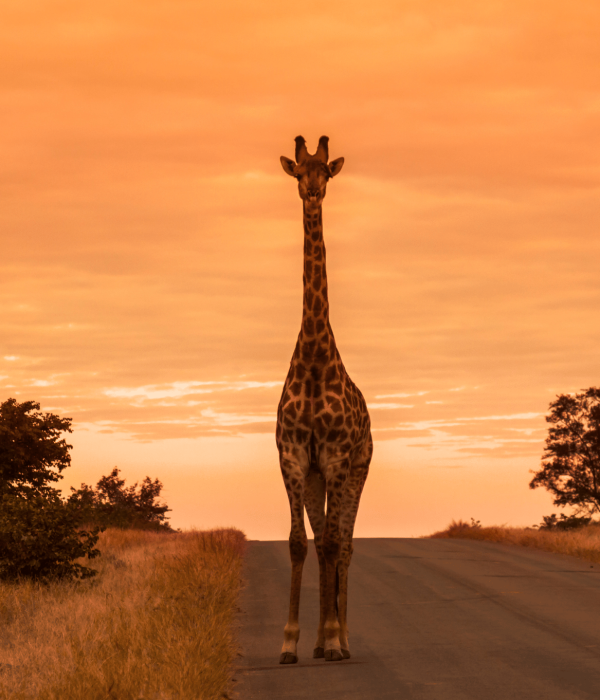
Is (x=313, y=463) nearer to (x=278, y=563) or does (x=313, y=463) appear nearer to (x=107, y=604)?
(x=107, y=604)

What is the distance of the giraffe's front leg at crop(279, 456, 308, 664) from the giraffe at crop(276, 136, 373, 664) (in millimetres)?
12

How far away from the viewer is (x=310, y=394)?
37.1ft

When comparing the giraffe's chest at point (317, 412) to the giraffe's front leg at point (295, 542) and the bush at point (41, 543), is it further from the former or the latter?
the bush at point (41, 543)

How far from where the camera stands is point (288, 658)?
10.8 meters

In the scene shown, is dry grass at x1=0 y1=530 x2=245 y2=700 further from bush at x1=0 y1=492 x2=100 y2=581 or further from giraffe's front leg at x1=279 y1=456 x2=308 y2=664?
giraffe's front leg at x1=279 y1=456 x2=308 y2=664

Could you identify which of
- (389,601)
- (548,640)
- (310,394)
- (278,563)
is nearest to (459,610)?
(389,601)

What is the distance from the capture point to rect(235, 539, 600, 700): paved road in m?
9.36

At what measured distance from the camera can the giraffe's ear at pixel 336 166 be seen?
11945 mm

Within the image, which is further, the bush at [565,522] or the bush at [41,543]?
the bush at [565,522]

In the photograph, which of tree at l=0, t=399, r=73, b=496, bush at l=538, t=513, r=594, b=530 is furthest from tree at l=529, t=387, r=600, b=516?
tree at l=0, t=399, r=73, b=496

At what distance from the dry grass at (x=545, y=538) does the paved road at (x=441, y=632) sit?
2916mm

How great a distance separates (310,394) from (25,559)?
1074 centimetres

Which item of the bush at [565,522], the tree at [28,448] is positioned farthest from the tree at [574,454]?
the tree at [28,448]

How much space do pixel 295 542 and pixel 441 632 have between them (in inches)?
115
